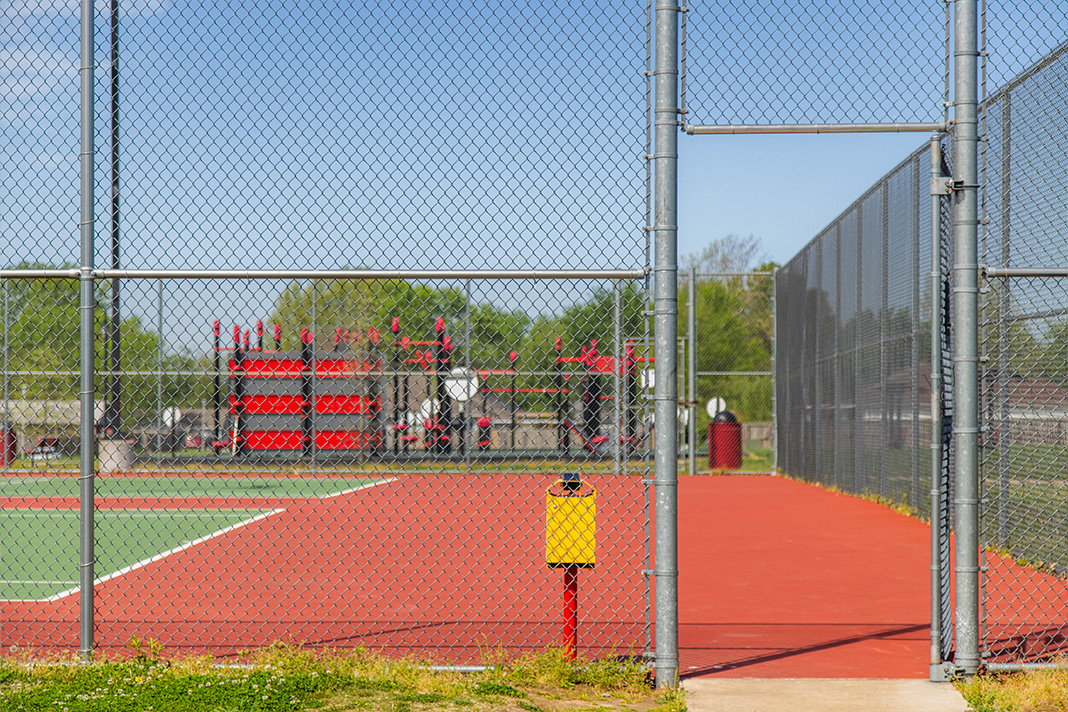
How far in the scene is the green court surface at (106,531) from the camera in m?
9.86

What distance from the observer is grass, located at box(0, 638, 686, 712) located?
191 inches

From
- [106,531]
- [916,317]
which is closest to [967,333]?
[916,317]

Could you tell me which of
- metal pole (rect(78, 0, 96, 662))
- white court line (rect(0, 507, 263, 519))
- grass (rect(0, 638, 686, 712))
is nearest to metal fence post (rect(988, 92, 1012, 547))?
grass (rect(0, 638, 686, 712))

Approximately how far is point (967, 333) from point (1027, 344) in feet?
15.0

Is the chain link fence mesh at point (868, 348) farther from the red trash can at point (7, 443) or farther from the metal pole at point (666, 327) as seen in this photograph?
the red trash can at point (7, 443)

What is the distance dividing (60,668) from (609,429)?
2077 cm

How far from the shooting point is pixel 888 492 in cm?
1595

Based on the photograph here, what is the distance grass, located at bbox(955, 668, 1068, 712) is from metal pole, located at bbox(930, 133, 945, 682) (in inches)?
9.5

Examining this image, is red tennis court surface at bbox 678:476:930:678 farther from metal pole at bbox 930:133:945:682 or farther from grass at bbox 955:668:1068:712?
grass at bbox 955:668:1068:712

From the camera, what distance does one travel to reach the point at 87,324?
5.61m

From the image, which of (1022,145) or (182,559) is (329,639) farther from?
(1022,145)

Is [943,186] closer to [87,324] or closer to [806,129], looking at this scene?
[806,129]

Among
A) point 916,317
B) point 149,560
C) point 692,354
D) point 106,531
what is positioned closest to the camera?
point 149,560

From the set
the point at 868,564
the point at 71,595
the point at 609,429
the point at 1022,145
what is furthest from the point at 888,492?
the point at 71,595
